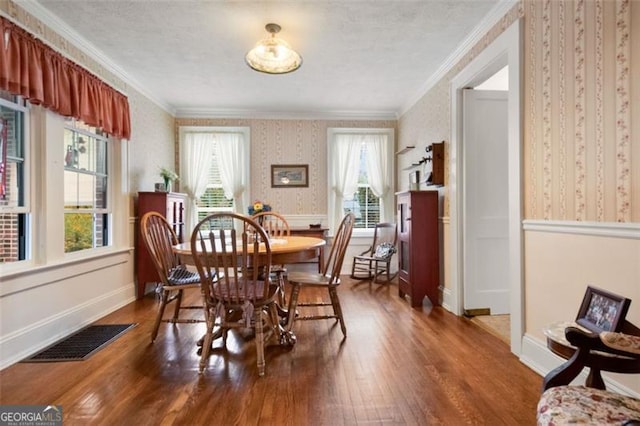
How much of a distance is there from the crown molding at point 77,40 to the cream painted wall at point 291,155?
149cm

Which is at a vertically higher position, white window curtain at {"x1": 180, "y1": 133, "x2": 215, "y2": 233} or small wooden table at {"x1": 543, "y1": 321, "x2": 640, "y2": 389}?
white window curtain at {"x1": 180, "y1": 133, "x2": 215, "y2": 233}

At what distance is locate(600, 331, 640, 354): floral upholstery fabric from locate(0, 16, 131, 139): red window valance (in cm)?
336

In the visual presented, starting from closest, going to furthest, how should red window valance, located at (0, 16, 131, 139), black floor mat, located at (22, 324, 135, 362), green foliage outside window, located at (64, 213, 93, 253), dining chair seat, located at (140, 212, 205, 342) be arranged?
red window valance, located at (0, 16, 131, 139)
black floor mat, located at (22, 324, 135, 362)
dining chair seat, located at (140, 212, 205, 342)
green foliage outside window, located at (64, 213, 93, 253)

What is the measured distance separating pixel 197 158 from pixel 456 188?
3.72 m

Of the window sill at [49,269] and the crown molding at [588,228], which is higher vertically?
the crown molding at [588,228]

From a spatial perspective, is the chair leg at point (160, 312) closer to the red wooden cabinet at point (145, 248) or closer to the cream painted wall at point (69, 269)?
the cream painted wall at point (69, 269)

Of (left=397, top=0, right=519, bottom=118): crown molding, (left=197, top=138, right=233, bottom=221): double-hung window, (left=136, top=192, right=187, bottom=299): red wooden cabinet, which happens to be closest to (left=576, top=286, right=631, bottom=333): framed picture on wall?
(left=397, top=0, right=519, bottom=118): crown molding

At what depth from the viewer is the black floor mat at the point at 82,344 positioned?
221 centimetres

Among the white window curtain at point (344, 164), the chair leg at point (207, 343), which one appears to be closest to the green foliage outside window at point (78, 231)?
the chair leg at point (207, 343)

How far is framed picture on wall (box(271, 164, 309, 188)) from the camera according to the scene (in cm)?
502

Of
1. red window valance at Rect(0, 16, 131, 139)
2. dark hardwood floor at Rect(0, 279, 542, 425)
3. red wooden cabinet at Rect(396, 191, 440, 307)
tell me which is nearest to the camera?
dark hardwood floor at Rect(0, 279, 542, 425)

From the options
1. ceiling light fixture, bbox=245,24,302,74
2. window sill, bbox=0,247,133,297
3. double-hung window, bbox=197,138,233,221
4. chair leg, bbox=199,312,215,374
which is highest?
ceiling light fixture, bbox=245,24,302,74

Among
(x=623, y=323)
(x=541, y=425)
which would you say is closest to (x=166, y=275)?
(x=541, y=425)

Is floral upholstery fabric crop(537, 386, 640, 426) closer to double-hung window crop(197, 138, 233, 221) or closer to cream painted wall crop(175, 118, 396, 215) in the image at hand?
cream painted wall crop(175, 118, 396, 215)
